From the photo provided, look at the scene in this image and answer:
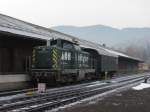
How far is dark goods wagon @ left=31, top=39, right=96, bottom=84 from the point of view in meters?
27.6

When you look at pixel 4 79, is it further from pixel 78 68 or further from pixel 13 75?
pixel 78 68

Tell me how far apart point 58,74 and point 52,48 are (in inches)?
81.7

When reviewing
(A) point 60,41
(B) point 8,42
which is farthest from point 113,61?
(B) point 8,42

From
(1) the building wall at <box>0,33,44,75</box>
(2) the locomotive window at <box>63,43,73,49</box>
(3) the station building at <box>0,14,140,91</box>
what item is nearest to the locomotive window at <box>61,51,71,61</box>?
(2) the locomotive window at <box>63,43,73,49</box>

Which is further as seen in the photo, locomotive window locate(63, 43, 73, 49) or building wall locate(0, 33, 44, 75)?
locomotive window locate(63, 43, 73, 49)

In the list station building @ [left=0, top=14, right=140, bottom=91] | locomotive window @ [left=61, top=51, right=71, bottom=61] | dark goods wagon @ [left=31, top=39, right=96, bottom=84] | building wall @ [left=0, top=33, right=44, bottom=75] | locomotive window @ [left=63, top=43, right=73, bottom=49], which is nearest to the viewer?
station building @ [left=0, top=14, right=140, bottom=91]

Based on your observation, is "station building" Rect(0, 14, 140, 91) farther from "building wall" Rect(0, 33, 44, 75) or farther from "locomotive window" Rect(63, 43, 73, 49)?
"locomotive window" Rect(63, 43, 73, 49)

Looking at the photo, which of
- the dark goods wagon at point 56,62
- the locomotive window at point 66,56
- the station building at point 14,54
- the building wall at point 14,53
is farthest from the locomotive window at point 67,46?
the building wall at point 14,53

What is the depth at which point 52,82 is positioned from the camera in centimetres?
2845

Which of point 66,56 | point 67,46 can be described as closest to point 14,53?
point 66,56

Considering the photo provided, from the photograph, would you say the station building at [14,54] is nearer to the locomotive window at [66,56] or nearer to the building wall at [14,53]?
the building wall at [14,53]

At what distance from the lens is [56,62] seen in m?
28.0

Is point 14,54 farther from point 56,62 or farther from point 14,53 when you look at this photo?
point 56,62

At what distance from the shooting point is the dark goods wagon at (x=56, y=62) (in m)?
27.6
